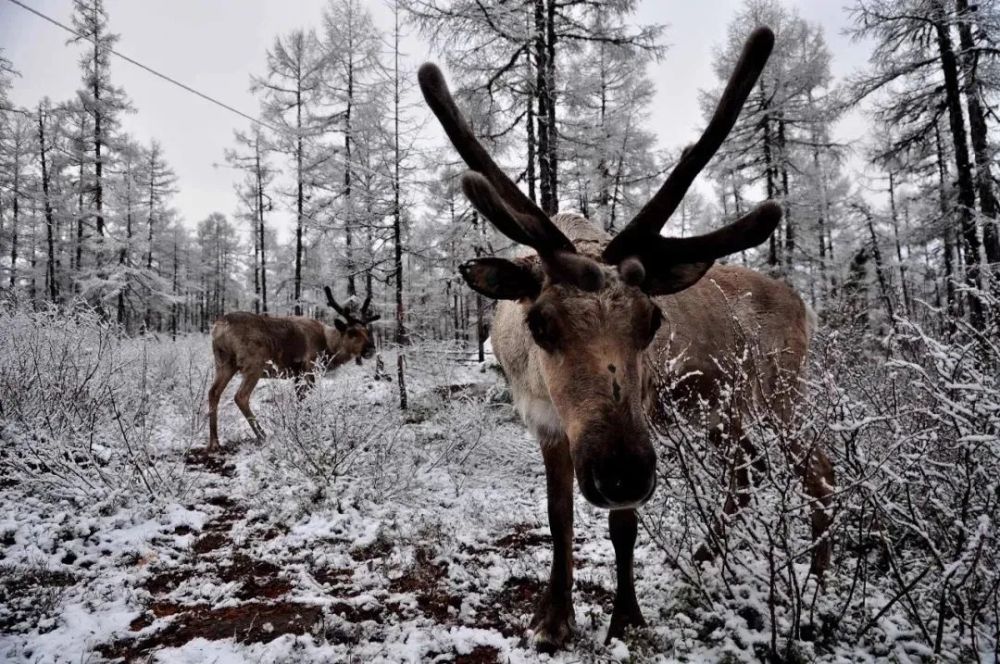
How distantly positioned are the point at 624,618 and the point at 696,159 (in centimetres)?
246

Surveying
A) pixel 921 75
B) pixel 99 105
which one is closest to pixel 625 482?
pixel 921 75

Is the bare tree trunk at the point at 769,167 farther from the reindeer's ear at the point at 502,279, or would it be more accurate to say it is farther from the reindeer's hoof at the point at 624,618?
the reindeer's ear at the point at 502,279

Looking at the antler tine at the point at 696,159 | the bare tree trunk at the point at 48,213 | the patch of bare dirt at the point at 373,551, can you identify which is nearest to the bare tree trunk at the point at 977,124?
the antler tine at the point at 696,159

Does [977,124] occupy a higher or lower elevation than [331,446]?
higher

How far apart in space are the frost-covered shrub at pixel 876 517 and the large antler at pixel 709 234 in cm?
57

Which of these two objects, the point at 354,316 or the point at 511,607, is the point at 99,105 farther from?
the point at 511,607

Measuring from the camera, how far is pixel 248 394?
26.8 ft

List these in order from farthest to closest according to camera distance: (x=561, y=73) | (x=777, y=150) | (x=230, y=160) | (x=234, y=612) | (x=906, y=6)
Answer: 1. (x=230, y=160)
2. (x=777, y=150)
3. (x=906, y=6)
4. (x=561, y=73)
5. (x=234, y=612)

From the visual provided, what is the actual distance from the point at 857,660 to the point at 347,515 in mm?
3744

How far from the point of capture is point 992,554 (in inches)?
73.1

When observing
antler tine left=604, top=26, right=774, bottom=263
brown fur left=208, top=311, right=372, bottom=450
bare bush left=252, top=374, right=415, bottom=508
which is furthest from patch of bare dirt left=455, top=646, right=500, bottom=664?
brown fur left=208, top=311, right=372, bottom=450

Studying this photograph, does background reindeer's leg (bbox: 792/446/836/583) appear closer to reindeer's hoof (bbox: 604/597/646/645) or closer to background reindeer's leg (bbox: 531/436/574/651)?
reindeer's hoof (bbox: 604/597/646/645)

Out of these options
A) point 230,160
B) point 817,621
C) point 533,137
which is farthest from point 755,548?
point 230,160

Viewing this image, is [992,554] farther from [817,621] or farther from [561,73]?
[561,73]
